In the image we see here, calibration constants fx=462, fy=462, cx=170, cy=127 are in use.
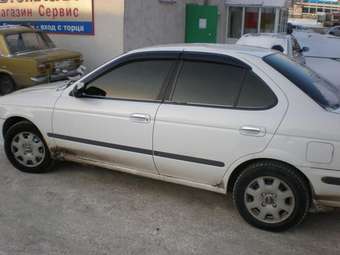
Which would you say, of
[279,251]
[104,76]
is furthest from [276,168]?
[104,76]

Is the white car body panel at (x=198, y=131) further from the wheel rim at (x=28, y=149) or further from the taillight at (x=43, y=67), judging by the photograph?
the taillight at (x=43, y=67)

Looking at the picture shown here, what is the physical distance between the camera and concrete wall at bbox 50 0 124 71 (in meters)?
12.5

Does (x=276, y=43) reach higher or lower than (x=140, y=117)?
higher

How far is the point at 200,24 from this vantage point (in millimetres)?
16062

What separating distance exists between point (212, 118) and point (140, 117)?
0.74 metres

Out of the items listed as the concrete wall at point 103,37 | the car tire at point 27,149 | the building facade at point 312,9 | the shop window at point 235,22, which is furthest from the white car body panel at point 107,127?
the building facade at point 312,9

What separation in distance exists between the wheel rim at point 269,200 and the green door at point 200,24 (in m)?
11.9

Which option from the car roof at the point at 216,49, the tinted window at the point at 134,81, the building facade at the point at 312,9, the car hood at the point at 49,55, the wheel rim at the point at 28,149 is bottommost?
the building facade at the point at 312,9

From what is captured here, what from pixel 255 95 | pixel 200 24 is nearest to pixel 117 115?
pixel 255 95

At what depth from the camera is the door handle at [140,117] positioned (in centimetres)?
441

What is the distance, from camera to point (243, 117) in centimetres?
400

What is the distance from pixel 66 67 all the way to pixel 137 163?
6.15 metres

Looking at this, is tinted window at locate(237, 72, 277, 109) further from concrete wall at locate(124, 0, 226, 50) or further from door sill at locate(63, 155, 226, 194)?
concrete wall at locate(124, 0, 226, 50)

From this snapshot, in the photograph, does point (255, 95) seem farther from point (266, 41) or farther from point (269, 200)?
point (266, 41)
